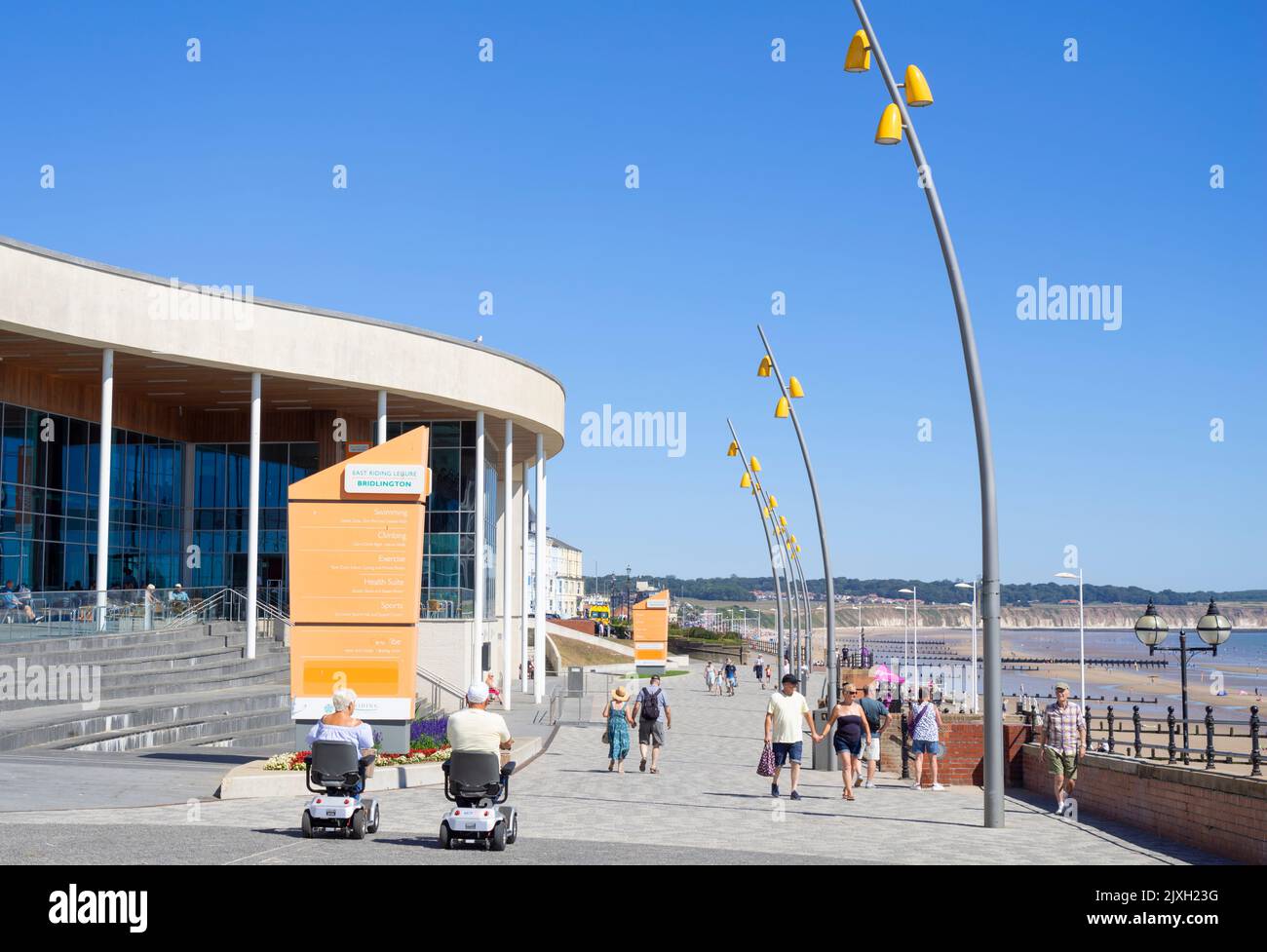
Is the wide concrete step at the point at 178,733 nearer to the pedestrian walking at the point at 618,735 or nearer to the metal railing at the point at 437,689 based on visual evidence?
the pedestrian walking at the point at 618,735

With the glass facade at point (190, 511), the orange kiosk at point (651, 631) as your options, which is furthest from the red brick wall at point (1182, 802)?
the glass facade at point (190, 511)

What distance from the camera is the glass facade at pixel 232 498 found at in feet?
145

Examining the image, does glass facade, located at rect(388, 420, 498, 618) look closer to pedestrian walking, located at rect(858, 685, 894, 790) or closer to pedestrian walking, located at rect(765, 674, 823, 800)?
pedestrian walking, located at rect(858, 685, 894, 790)

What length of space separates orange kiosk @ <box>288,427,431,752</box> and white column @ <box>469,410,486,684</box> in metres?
21.6

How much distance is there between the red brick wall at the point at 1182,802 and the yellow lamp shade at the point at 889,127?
24.5 feet

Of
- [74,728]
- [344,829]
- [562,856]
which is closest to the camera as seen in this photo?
[562,856]

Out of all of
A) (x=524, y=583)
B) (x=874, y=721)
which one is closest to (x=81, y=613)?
(x=874, y=721)

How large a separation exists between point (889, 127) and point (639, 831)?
8017 mm

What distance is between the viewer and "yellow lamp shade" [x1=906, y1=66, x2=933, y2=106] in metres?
14.8
